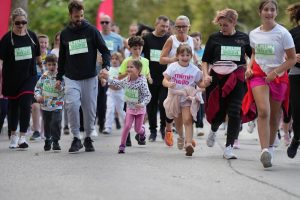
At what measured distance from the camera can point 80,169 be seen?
34.1ft

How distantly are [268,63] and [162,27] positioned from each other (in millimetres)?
4484

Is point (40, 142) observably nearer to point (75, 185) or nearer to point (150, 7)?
point (75, 185)

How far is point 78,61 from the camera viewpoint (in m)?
12.3

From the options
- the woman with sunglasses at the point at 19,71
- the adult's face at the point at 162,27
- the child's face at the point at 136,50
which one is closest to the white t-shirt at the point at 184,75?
the child's face at the point at 136,50

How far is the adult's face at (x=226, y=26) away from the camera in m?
11.8

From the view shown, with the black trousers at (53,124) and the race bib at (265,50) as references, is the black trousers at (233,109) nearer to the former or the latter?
the race bib at (265,50)

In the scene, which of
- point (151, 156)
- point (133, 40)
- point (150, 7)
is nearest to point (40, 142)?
point (133, 40)

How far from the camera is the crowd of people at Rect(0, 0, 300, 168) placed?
35.6 feet

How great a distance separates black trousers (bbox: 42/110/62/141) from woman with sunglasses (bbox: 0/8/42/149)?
0.29 metres

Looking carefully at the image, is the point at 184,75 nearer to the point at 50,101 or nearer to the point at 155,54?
the point at 50,101

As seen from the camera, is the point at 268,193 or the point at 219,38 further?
the point at 219,38

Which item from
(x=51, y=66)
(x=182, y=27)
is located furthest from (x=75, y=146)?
(x=182, y=27)

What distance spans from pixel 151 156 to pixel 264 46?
7.48ft

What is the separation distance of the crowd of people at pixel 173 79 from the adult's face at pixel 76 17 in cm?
1
